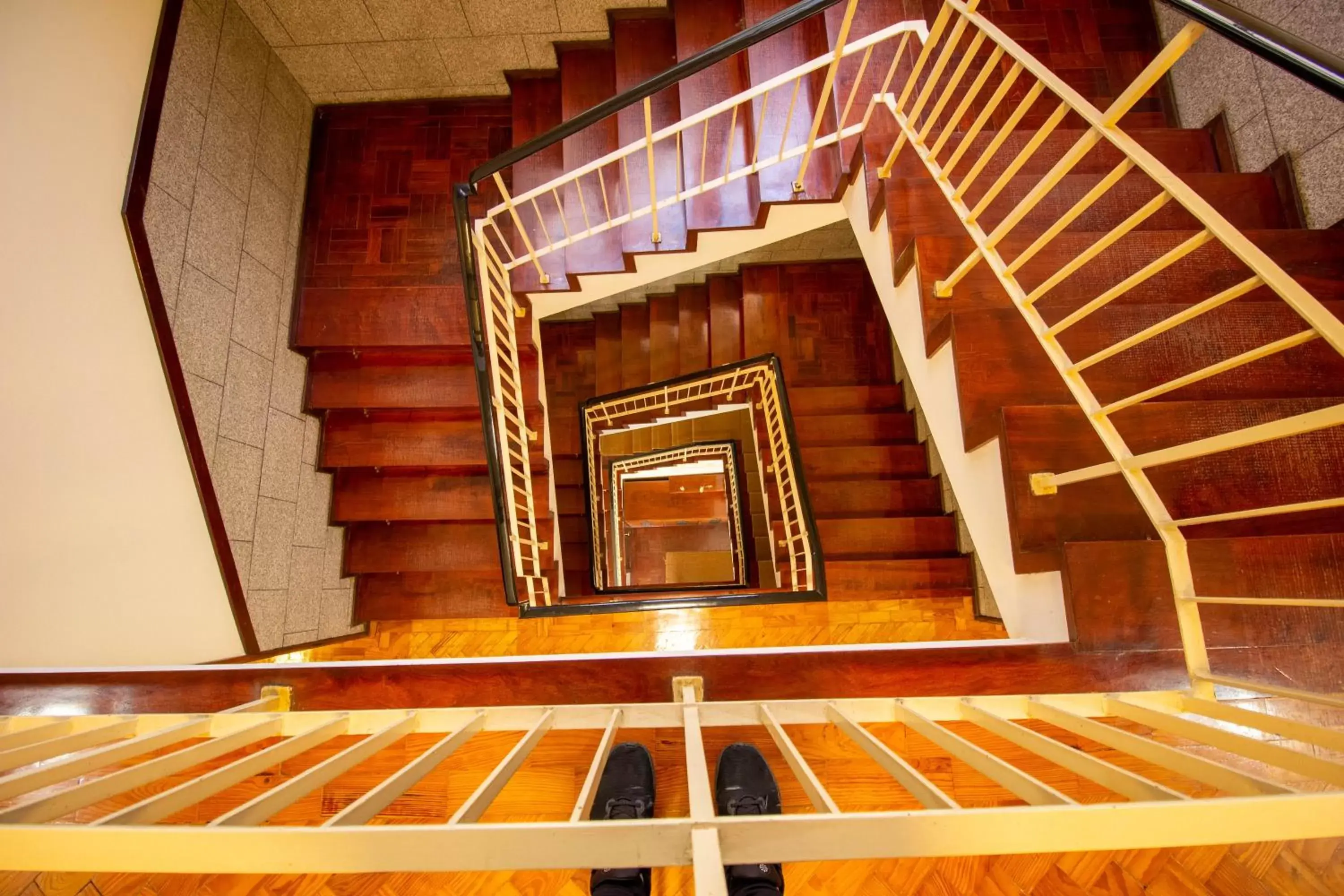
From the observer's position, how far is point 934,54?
9.32ft

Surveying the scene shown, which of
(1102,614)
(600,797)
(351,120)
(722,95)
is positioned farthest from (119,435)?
(1102,614)

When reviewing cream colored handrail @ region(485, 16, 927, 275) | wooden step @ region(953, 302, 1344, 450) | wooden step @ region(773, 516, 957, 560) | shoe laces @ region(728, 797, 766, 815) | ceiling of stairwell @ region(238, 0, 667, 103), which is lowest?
shoe laces @ region(728, 797, 766, 815)

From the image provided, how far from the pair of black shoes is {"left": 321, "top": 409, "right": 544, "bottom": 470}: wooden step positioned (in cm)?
184

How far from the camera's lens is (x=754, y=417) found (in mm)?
4570

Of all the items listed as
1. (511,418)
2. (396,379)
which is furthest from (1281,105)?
(396,379)

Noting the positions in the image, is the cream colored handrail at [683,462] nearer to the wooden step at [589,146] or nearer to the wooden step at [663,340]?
the wooden step at [663,340]

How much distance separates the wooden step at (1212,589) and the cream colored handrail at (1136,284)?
0.06m

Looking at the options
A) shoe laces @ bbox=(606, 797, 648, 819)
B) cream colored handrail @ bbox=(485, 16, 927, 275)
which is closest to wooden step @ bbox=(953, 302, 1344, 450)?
cream colored handrail @ bbox=(485, 16, 927, 275)

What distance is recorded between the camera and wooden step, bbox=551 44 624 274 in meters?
2.96

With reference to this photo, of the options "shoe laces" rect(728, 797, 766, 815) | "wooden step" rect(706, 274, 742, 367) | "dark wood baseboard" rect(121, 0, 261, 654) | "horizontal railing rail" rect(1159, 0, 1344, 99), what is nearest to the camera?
"horizontal railing rail" rect(1159, 0, 1344, 99)

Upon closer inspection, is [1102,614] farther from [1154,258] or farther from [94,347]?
[94,347]

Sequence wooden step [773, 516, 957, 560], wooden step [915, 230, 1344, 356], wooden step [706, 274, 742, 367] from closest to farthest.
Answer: wooden step [915, 230, 1344, 356] < wooden step [773, 516, 957, 560] < wooden step [706, 274, 742, 367]

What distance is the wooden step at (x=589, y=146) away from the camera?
2.96 metres

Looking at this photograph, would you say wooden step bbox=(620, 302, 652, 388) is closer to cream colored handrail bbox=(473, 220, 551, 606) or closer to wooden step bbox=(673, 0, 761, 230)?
cream colored handrail bbox=(473, 220, 551, 606)
